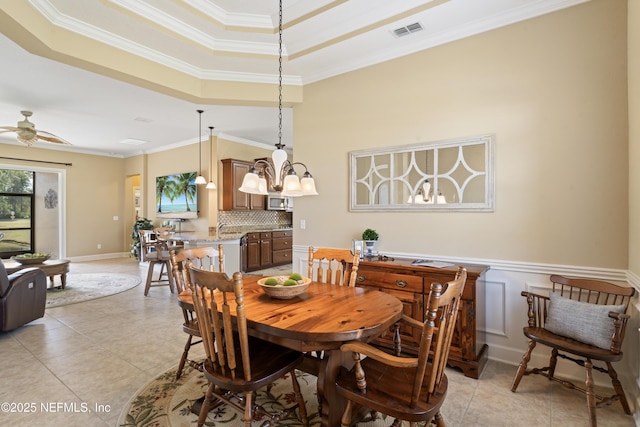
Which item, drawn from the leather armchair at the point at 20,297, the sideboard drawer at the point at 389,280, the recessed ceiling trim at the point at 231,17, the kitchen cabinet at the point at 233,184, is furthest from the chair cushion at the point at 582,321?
the kitchen cabinet at the point at 233,184

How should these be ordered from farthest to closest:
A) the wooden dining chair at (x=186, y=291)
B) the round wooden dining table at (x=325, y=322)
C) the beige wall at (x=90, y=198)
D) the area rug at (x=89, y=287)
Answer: the beige wall at (x=90, y=198)
the area rug at (x=89, y=287)
the wooden dining chair at (x=186, y=291)
the round wooden dining table at (x=325, y=322)

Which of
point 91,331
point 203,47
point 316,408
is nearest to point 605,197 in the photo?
point 316,408

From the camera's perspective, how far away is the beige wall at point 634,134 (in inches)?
79.4

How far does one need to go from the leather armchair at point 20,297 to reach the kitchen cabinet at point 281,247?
13.8 feet

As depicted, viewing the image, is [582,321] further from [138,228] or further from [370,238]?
[138,228]

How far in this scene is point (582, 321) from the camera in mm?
2074

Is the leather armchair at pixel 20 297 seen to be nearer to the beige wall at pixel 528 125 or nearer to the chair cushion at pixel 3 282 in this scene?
the chair cushion at pixel 3 282

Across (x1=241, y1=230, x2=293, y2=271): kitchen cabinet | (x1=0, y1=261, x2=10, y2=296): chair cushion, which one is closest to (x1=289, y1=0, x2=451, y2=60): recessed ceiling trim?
(x1=0, y1=261, x2=10, y2=296): chair cushion

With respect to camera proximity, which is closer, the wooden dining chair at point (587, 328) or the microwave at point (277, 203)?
the wooden dining chair at point (587, 328)

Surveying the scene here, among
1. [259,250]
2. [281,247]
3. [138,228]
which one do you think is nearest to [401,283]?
[259,250]

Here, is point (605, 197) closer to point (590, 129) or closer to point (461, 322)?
point (590, 129)

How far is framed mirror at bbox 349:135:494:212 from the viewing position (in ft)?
9.27

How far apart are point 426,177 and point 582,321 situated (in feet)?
5.35

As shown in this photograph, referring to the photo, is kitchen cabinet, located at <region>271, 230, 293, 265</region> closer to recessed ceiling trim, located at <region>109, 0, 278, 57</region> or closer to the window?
recessed ceiling trim, located at <region>109, 0, 278, 57</region>
